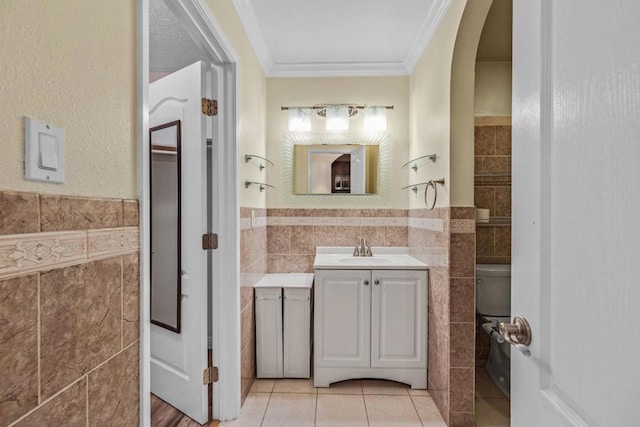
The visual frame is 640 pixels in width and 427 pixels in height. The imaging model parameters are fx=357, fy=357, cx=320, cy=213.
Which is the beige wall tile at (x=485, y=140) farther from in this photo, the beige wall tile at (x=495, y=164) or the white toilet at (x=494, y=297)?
the white toilet at (x=494, y=297)

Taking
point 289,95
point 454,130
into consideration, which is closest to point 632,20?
point 454,130

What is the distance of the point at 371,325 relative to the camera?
2.54 m

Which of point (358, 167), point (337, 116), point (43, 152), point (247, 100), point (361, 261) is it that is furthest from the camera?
point (358, 167)

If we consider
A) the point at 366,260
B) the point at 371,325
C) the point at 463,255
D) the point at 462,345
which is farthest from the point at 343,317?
the point at 463,255

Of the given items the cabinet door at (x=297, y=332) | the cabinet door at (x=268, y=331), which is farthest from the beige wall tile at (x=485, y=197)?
the cabinet door at (x=268, y=331)

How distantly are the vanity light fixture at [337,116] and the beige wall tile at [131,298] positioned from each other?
2.36m

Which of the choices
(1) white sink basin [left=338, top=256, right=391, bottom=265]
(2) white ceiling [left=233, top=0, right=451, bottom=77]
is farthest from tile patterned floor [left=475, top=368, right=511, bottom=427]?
(2) white ceiling [left=233, top=0, right=451, bottom=77]

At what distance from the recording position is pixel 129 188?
1047mm

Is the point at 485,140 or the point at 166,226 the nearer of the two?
the point at 166,226

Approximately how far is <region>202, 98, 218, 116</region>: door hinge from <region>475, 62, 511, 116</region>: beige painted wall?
2.04 meters

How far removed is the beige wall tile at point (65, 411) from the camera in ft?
2.37

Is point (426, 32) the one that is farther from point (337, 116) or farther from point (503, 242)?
point (503, 242)

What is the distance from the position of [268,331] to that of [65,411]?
1.88m

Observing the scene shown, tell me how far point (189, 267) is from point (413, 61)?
7.74 feet
